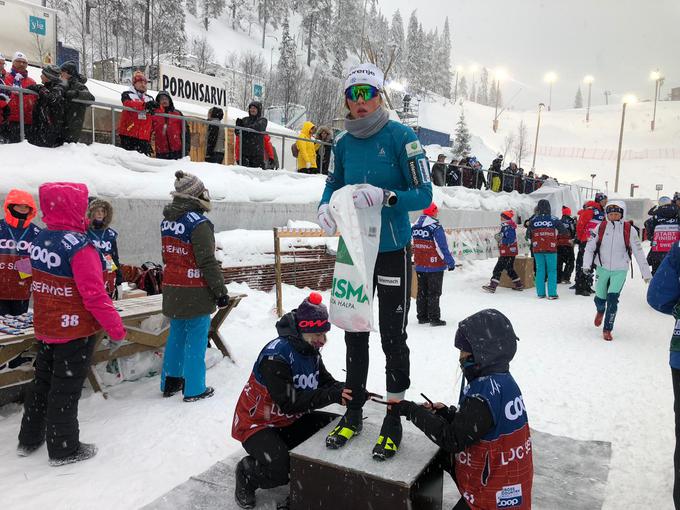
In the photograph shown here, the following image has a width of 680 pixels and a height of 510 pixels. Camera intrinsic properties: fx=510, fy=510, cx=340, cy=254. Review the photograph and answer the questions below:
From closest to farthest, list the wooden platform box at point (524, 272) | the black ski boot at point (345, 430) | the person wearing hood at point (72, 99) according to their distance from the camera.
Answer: the black ski boot at point (345, 430)
the person wearing hood at point (72, 99)
the wooden platform box at point (524, 272)

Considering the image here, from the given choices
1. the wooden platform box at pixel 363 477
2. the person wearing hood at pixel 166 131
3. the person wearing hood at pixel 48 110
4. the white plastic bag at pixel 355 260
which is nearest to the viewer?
the wooden platform box at pixel 363 477

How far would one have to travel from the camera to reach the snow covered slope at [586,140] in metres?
A: 62.8

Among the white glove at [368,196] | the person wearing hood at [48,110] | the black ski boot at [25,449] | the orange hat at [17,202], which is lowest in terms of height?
the black ski boot at [25,449]

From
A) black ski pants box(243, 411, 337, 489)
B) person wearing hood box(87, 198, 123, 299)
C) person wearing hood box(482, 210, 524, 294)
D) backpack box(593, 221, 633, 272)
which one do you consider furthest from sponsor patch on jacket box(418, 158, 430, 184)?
person wearing hood box(482, 210, 524, 294)

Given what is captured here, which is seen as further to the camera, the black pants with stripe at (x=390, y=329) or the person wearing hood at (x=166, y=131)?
the person wearing hood at (x=166, y=131)

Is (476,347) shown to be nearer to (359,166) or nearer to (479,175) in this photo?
(359,166)

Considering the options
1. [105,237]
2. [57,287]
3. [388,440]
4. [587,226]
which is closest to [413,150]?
[388,440]

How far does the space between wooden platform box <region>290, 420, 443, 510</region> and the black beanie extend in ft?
2.25

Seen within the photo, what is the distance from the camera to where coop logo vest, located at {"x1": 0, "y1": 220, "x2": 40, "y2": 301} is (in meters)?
5.39

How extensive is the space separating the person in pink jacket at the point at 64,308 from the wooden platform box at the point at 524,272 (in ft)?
35.4

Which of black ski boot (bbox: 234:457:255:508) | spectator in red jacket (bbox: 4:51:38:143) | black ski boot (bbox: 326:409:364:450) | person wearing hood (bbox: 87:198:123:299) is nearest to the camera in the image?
black ski boot (bbox: 326:409:364:450)

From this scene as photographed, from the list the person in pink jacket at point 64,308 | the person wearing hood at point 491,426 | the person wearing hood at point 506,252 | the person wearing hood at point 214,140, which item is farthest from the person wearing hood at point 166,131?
the person wearing hood at point 491,426

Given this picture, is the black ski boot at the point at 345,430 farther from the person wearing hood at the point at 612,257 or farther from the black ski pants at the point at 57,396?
the person wearing hood at the point at 612,257

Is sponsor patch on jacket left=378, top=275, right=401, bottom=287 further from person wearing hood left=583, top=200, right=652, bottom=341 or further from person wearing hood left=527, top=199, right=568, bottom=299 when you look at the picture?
person wearing hood left=527, top=199, right=568, bottom=299
